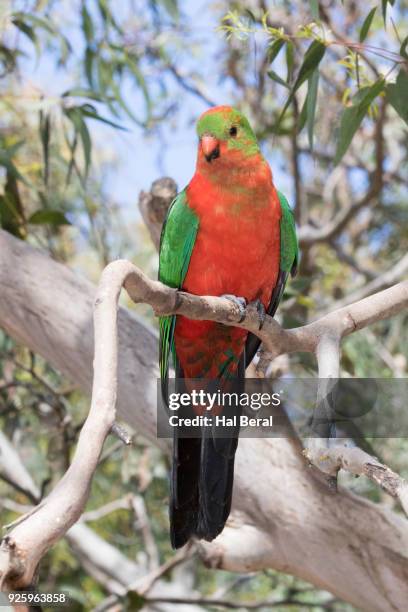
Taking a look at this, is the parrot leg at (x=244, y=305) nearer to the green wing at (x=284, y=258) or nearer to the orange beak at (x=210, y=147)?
the green wing at (x=284, y=258)

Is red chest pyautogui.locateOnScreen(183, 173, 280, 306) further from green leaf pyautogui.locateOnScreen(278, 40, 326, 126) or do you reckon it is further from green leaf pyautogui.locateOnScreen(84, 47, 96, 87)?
green leaf pyautogui.locateOnScreen(84, 47, 96, 87)

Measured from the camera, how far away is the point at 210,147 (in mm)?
2639

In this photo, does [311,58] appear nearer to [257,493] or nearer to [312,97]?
[312,97]

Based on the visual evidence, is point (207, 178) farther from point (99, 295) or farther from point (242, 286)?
point (99, 295)

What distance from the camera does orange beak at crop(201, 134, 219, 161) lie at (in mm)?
2635

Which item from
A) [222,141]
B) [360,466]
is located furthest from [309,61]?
[360,466]

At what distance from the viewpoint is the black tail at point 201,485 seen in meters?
2.37

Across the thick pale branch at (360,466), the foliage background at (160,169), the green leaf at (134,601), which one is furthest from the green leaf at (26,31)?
the thick pale branch at (360,466)

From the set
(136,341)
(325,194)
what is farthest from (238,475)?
(325,194)

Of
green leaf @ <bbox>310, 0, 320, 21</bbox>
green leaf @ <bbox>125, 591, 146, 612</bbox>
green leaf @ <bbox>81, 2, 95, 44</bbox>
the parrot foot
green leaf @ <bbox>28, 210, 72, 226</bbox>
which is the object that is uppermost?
green leaf @ <bbox>81, 2, 95, 44</bbox>

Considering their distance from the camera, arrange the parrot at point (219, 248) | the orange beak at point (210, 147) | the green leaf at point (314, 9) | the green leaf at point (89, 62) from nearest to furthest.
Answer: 1. the green leaf at point (314, 9)
2. the parrot at point (219, 248)
3. the orange beak at point (210, 147)
4. the green leaf at point (89, 62)

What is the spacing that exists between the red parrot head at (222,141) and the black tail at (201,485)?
35.3 inches

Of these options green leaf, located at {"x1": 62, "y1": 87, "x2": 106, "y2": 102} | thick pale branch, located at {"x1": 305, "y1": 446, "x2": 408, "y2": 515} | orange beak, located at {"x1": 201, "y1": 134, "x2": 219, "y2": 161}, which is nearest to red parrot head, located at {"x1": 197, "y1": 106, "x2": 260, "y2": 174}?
orange beak, located at {"x1": 201, "y1": 134, "x2": 219, "y2": 161}

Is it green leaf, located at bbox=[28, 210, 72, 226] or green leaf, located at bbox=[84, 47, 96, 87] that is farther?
green leaf, located at bbox=[84, 47, 96, 87]
